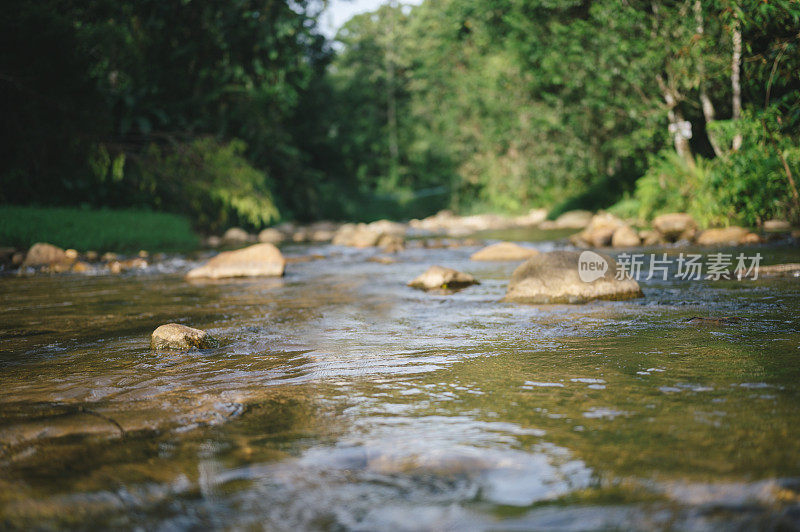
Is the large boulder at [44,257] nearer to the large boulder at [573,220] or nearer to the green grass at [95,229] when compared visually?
the green grass at [95,229]

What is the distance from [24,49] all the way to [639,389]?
43.0 feet

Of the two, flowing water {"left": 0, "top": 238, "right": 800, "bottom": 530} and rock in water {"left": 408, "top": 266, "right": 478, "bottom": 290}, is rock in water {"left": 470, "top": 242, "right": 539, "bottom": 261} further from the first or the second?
flowing water {"left": 0, "top": 238, "right": 800, "bottom": 530}

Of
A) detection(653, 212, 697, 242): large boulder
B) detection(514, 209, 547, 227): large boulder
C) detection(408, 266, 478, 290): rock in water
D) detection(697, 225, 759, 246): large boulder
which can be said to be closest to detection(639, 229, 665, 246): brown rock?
detection(653, 212, 697, 242): large boulder

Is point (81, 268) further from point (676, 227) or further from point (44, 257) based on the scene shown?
point (676, 227)

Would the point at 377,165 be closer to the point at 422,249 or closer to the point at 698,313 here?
the point at 422,249

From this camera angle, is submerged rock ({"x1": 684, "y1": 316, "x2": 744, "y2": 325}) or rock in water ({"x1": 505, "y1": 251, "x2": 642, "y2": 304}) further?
rock in water ({"x1": 505, "y1": 251, "x2": 642, "y2": 304})

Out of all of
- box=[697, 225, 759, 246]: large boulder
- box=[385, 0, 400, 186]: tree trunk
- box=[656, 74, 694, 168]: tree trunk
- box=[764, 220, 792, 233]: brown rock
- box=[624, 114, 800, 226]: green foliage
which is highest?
box=[385, 0, 400, 186]: tree trunk

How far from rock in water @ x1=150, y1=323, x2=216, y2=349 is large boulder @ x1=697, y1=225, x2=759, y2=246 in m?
9.41

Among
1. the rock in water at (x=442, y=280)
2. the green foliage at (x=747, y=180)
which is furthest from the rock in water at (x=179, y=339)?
the green foliage at (x=747, y=180)

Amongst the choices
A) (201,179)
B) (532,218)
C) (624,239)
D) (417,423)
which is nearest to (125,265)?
(201,179)

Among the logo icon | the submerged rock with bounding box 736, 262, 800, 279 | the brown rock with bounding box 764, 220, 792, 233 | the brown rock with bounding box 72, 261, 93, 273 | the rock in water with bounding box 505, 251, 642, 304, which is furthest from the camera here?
the brown rock with bounding box 764, 220, 792, 233

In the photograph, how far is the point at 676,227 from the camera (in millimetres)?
13586

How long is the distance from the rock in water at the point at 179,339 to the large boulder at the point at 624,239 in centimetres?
977

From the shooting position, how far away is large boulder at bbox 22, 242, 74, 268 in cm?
1188
